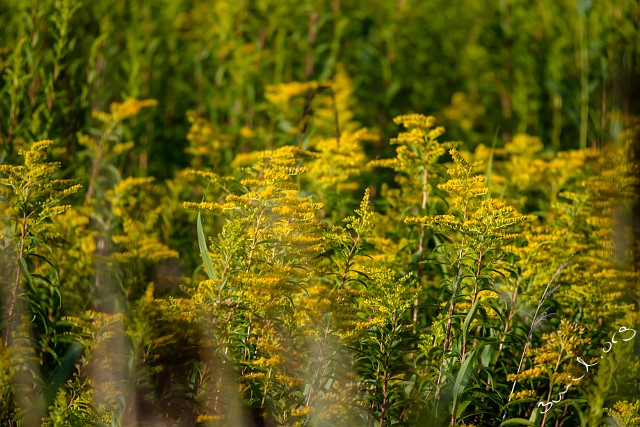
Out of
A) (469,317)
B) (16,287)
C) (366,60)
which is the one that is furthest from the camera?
(366,60)

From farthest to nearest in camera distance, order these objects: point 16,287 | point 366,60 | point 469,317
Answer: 1. point 366,60
2. point 16,287
3. point 469,317

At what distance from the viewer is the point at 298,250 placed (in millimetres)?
2363

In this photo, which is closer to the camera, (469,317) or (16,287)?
(469,317)

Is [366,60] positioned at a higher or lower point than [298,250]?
higher

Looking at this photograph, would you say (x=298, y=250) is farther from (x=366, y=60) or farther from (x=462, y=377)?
(x=366, y=60)

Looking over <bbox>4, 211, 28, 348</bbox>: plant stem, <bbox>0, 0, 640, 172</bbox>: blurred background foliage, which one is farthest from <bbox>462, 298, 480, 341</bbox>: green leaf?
<bbox>0, 0, 640, 172</bbox>: blurred background foliage

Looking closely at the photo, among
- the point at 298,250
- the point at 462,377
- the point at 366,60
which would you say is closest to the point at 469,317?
the point at 462,377

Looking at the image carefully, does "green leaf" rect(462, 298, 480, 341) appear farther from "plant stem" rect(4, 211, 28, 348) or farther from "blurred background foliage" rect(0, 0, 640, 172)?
"blurred background foliage" rect(0, 0, 640, 172)

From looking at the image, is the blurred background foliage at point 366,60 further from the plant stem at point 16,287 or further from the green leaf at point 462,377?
the green leaf at point 462,377

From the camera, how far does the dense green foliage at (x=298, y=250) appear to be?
236cm

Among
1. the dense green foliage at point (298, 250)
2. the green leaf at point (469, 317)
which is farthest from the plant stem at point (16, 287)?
the green leaf at point (469, 317)

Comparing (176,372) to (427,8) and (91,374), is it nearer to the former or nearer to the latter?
(91,374)

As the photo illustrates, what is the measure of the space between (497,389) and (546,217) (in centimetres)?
114

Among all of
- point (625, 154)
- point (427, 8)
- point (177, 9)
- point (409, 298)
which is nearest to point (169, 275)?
point (409, 298)
